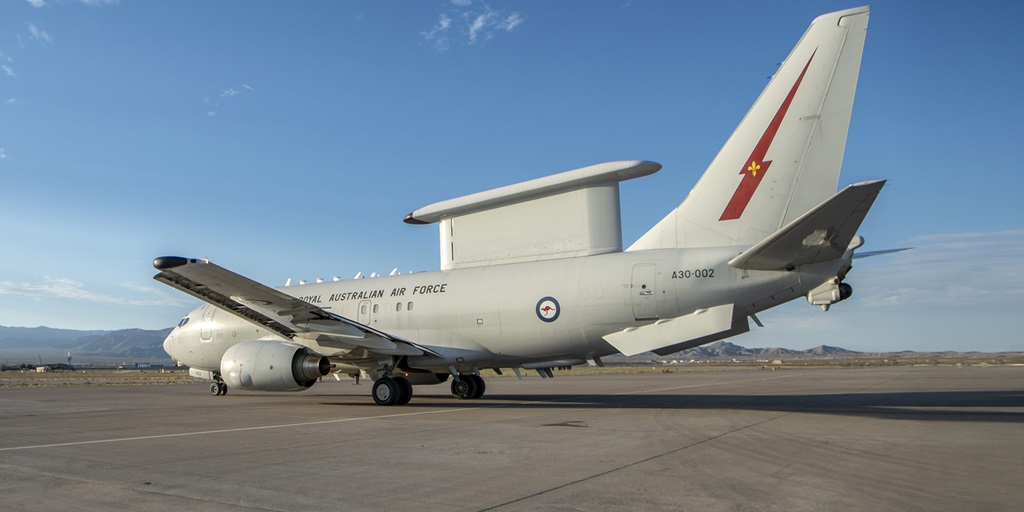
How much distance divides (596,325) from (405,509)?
9.77 m

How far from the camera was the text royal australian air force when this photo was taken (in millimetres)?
18047

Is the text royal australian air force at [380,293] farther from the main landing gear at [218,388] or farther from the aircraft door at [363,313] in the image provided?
the main landing gear at [218,388]

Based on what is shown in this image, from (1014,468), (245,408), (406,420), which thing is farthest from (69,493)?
(245,408)

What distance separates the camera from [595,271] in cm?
1500

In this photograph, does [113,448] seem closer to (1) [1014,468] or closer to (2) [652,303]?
(2) [652,303]

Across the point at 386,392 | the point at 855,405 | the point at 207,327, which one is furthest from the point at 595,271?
the point at 207,327

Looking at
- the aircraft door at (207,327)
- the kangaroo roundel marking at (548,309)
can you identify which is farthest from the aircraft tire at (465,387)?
the aircraft door at (207,327)

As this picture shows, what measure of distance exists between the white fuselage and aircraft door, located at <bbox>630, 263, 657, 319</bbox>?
21mm

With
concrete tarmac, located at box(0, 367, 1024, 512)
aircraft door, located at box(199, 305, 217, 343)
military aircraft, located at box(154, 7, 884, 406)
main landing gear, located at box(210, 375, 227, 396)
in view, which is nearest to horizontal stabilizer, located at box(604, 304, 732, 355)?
military aircraft, located at box(154, 7, 884, 406)

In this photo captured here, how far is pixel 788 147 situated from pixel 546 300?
606 centimetres

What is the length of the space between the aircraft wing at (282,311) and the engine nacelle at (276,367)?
0.50 m

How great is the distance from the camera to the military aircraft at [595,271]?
43.3ft

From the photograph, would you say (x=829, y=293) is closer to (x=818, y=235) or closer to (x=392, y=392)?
(x=818, y=235)

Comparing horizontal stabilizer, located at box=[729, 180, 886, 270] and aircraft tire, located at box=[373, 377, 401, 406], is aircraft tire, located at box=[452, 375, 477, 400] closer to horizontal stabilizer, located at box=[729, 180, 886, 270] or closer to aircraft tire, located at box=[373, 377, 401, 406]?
aircraft tire, located at box=[373, 377, 401, 406]
